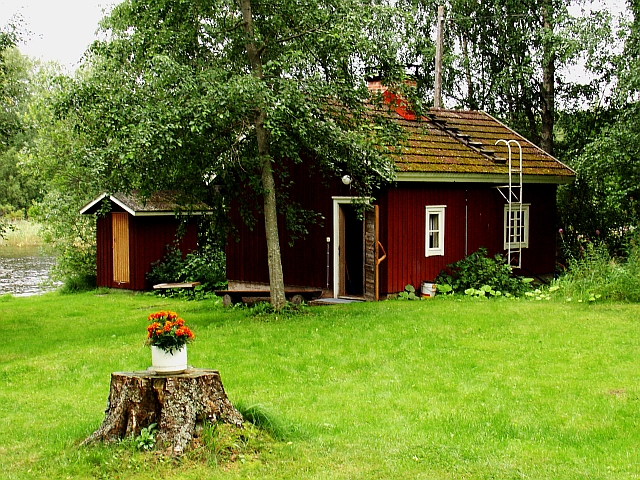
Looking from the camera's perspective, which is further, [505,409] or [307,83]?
[307,83]

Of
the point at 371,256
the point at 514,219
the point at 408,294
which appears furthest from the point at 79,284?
the point at 514,219

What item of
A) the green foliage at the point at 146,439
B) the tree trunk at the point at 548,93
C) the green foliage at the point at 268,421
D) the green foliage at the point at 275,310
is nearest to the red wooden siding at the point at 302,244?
the green foliage at the point at 275,310

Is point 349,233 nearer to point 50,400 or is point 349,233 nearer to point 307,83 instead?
point 307,83

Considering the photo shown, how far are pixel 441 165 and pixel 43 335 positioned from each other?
8979 millimetres

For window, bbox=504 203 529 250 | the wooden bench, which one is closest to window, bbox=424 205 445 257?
window, bbox=504 203 529 250

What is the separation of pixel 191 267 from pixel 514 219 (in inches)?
349

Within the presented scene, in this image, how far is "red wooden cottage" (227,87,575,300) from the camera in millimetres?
17547

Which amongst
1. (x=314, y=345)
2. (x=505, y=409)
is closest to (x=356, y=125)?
(x=314, y=345)

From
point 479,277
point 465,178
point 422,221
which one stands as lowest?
point 479,277

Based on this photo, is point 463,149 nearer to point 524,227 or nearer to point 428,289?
point 524,227

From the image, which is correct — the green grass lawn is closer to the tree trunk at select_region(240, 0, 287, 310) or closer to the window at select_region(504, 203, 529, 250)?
the tree trunk at select_region(240, 0, 287, 310)

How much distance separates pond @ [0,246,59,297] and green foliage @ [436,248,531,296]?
45.2ft

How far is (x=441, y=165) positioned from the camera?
18.2 metres

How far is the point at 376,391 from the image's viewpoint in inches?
362
